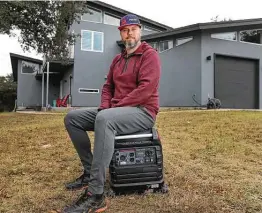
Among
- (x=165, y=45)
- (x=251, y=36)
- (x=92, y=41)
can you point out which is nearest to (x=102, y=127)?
(x=165, y=45)

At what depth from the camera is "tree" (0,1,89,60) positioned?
905 cm

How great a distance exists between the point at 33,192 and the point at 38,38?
884cm

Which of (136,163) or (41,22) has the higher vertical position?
(41,22)

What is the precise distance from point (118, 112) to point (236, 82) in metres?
14.1

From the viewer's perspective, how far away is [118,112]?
242 cm

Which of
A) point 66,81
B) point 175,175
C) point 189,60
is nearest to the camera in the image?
point 175,175

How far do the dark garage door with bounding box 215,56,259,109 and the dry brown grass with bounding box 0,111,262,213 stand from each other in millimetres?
10424

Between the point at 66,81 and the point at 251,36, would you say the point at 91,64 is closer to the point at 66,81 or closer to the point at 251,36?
the point at 66,81

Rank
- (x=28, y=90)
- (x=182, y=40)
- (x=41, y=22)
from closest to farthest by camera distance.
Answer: (x=41, y=22) → (x=182, y=40) → (x=28, y=90)

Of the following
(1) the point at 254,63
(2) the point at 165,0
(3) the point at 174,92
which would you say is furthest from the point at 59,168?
(2) the point at 165,0

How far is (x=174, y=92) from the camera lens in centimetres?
1580

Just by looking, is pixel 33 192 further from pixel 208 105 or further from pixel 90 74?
pixel 90 74

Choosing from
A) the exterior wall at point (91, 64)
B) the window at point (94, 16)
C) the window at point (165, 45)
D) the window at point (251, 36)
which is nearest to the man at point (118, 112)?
the window at point (165, 45)

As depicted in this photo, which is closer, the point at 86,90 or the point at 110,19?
the point at 86,90
